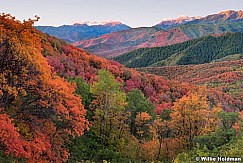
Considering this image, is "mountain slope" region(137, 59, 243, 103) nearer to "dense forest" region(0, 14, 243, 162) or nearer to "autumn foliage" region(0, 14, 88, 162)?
"dense forest" region(0, 14, 243, 162)

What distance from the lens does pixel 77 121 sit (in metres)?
19.2

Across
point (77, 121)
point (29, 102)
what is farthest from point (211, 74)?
point (29, 102)

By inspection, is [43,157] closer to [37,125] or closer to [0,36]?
[37,125]

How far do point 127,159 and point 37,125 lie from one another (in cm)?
757

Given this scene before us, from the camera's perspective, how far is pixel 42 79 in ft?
56.4

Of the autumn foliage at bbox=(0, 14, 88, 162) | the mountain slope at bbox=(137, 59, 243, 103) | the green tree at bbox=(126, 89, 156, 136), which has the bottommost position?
the mountain slope at bbox=(137, 59, 243, 103)

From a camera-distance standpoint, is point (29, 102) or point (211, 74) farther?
point (211, 74)

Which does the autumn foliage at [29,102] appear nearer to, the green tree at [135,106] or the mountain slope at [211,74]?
the green tree at [135,106]

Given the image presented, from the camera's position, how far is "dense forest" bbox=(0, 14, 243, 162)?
16.2 m

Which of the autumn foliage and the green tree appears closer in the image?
the autumn foliage

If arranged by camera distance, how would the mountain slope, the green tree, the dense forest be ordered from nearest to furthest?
the dense forest < the green tree < the mountain slope

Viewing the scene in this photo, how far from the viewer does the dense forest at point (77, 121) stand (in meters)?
16.2

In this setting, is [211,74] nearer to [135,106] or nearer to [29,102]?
[135,106]

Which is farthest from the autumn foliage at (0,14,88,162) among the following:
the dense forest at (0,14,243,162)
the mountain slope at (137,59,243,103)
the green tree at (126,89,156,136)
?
the mountain slope at (137,59,243,103)
